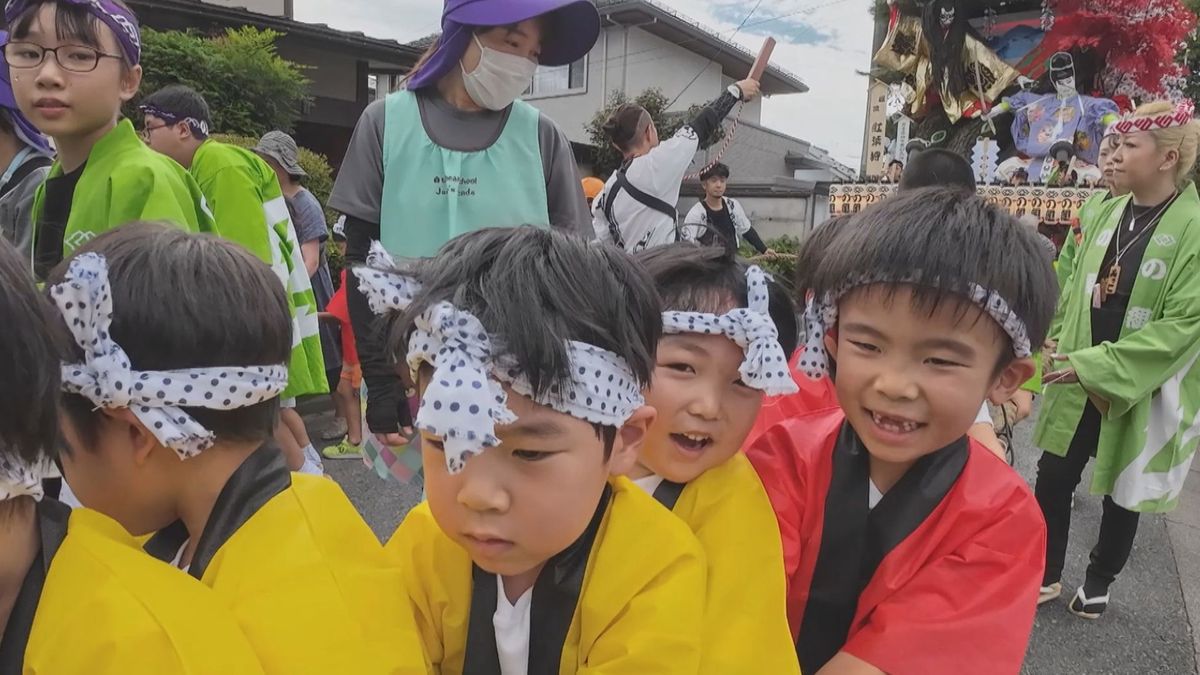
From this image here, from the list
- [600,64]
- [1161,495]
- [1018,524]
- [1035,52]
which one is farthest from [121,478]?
[600,64]

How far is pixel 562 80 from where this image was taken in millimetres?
21531

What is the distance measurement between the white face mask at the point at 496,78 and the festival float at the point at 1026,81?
7090 mm

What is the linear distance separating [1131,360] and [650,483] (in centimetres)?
251

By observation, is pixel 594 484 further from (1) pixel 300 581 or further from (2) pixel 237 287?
(2) pixel 237 287

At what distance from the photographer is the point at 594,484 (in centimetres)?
107

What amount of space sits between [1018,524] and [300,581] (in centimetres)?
114

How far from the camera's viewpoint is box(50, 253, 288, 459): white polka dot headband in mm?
974

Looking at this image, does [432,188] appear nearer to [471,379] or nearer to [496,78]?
[496,78]

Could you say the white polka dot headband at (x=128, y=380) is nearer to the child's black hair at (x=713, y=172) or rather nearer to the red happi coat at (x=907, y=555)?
the red happi coat at (x=907, y=555)

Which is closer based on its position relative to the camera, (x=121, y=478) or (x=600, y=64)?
(x=121, y=478)

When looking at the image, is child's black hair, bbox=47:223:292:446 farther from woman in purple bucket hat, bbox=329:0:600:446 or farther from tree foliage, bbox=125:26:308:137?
tree foliage, bbox=125:26:308:137

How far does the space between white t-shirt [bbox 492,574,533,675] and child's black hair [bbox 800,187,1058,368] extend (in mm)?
770

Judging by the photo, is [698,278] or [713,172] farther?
[713,172]

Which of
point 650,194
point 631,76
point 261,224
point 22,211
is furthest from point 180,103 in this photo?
point 631,76
